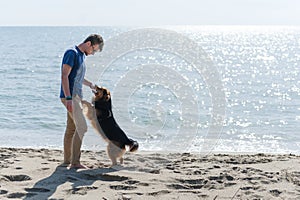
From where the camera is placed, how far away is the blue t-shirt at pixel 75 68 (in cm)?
564

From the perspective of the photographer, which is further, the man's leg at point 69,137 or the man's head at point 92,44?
the man's leg at point 69,137

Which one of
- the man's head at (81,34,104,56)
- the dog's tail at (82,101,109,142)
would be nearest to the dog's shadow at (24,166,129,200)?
the dog's tail at (82,101,109,142)

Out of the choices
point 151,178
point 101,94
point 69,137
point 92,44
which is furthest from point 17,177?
point 92,44

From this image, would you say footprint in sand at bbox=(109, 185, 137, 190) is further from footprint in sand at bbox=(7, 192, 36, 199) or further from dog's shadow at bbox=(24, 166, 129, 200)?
footprint in sand at bbox=(7, 192, 36, 199)

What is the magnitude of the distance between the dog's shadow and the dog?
0.96 feet

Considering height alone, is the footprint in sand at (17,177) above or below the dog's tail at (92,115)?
below

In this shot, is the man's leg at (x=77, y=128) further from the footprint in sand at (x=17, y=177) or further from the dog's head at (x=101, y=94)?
the footprint in sand at (x=17, y=177)

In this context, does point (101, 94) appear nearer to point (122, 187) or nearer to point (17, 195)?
point (122, 187)

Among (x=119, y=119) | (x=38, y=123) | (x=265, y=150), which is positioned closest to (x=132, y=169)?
(x=265, y=150)

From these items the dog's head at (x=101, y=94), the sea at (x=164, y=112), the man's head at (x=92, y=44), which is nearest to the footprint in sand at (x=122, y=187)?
the dog's head at (x=101, y=94)

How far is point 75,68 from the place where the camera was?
5750 millimetres

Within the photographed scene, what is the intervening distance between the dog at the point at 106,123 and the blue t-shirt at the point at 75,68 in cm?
28

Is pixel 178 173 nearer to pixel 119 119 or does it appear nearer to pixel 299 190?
pixel 299 190

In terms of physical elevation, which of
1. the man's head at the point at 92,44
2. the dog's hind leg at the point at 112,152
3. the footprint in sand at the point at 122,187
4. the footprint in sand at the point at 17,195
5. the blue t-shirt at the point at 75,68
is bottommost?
the footprint in sand at the point at 17,195
